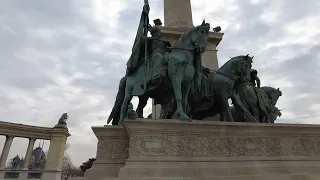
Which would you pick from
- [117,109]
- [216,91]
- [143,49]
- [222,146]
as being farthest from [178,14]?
[222,146]

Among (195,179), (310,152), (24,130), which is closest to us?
(195,179)

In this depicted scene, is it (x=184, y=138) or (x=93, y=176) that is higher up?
(x=184, y=138)

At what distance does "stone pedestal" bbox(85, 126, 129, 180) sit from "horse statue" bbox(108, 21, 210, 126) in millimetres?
525

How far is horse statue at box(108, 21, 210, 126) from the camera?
8.07 meters

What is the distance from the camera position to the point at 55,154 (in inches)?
1452

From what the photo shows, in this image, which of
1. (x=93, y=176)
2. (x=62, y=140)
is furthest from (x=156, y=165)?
(x=62, y=140)

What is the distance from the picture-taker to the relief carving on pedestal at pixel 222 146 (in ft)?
23.1

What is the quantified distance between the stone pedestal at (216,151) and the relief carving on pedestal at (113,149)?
3 centimetres

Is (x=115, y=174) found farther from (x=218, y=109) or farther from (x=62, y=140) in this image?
(x=62, y=140)

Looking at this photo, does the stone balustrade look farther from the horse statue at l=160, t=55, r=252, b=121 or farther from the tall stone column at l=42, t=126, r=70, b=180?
the horse statue at l=160, t=55, r=252, b=121

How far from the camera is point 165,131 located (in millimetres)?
7273

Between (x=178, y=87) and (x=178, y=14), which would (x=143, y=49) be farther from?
(x=178, y=14)

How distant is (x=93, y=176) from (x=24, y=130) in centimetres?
2975

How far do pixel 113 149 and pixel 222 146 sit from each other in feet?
11.0
